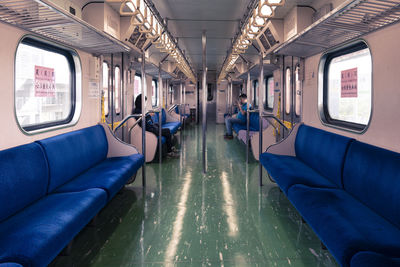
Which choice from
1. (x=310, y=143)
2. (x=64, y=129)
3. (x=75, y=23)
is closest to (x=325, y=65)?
(x=310, y=143)

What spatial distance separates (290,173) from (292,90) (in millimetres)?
2545

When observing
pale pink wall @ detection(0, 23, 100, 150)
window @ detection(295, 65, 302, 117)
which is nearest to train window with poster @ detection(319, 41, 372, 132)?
window @ detection(295, 65, 302, 117)

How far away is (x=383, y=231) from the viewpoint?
76.9 inches

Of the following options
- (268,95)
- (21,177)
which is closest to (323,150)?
(21,177)

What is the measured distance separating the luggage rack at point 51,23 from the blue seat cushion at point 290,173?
2.67m

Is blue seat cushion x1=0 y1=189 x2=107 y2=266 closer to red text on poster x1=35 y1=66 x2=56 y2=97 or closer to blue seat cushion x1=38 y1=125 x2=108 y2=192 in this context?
blue seat cushion x1=38 y1=125 x2=108 y2=192

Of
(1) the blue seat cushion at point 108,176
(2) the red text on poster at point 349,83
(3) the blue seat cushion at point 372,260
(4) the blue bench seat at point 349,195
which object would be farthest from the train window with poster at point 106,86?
(3) the blue seat cushion at point 372,260

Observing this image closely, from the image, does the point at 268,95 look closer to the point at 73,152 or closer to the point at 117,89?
the point at 117,89

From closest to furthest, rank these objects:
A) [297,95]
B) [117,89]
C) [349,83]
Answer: [349,83] → [297,95] → [117,89]

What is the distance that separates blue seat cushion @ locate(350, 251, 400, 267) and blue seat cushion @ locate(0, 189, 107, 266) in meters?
1.83

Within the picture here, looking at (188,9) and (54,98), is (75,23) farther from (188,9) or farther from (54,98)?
(188,9)

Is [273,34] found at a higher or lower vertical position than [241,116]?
higher

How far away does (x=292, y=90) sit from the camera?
5.47m

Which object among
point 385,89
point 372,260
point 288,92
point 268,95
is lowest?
point 372,260
